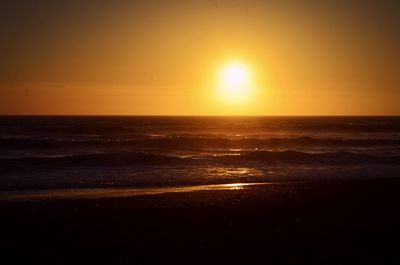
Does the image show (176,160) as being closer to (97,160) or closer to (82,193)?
(97,160)

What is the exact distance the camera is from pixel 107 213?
11.8m

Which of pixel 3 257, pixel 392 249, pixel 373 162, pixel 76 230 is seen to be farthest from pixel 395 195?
pixel 373 162

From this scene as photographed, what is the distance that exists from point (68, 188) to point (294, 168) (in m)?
13.7

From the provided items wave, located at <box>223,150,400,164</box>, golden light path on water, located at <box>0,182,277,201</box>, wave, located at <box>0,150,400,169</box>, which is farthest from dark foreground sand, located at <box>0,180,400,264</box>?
wave, located at <box>223,150,400,164</box>

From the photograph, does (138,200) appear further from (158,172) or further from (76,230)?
(158,172)

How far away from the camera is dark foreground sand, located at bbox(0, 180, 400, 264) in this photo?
25.9ft

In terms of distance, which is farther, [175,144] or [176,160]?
[175,144]

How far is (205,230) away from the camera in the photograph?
9.73 metres

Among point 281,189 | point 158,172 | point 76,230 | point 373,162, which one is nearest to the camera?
point 76,230

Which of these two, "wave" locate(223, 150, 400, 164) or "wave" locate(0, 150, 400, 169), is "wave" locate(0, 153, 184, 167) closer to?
"wave" locate(0, 150, 400, 169)

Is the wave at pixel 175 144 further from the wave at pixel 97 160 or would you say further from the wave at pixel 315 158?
the wave at pixel 97 160

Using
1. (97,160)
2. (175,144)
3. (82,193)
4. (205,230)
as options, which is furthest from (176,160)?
(205,230)

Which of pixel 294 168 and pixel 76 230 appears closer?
pixel 76 230

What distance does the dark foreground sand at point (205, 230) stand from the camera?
25.9 feet
